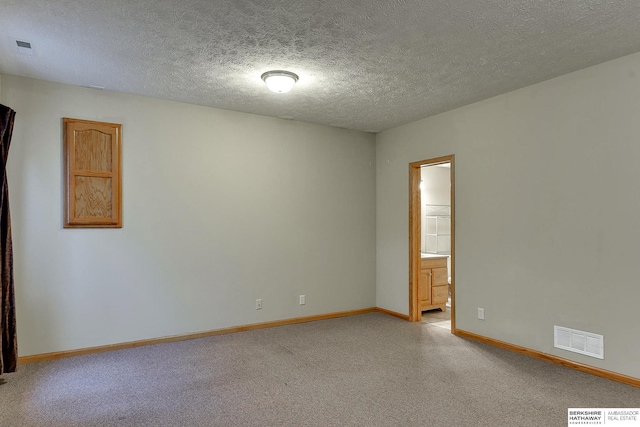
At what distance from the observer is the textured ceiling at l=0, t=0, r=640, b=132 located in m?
2.49

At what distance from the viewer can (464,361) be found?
370 centimetres

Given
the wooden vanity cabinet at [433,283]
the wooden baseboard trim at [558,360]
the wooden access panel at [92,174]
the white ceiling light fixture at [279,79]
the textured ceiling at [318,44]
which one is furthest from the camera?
the wooden vanity cabinet at [433,283]

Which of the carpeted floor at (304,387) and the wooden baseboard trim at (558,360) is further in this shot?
the wooden baseboard trim at (558,360)

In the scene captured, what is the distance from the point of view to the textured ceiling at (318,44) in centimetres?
249

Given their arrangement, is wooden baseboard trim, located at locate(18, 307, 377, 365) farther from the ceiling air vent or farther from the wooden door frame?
the ceiling air vent

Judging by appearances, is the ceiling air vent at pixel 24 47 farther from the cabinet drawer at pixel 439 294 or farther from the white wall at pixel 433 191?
the white wall at pixel 433 191

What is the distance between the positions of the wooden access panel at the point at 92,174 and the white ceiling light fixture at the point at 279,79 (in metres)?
1.76

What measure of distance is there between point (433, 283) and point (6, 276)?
16.0ft

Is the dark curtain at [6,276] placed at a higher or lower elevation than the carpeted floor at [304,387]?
higher

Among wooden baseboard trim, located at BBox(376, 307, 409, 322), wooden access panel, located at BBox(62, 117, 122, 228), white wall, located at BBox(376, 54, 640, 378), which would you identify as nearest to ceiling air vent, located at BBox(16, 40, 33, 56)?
wooden access panel, located at BBox(62, 117, 122, 228)

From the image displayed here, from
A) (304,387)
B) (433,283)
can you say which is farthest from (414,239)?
(304,387)

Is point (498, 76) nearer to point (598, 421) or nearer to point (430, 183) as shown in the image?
point (598, 421)

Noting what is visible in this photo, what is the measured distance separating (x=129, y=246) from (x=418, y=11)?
3.52m

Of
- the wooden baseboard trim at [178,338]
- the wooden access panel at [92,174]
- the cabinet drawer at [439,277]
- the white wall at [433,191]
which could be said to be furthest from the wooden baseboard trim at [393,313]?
the wooden access panel at [92,174]
